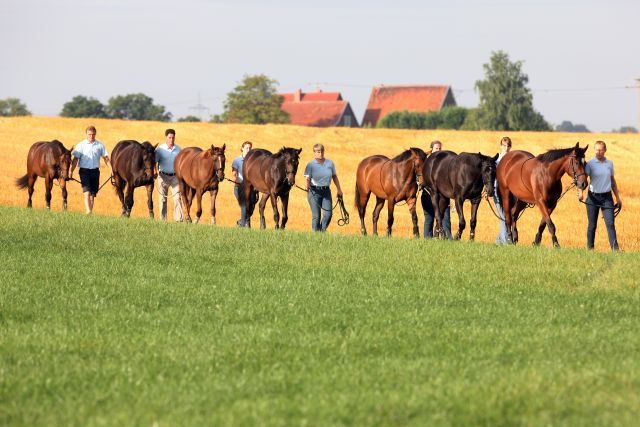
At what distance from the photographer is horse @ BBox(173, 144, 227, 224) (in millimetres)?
25250

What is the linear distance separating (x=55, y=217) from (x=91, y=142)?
10.0 feet

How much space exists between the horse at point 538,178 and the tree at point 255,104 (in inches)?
2616

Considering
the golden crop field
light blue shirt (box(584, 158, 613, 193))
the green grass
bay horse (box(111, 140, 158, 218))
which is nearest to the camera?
the green grass

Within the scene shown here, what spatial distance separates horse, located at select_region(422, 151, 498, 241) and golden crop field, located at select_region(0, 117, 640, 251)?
24.1ft

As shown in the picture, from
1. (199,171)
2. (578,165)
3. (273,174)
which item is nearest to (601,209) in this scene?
(578,165)

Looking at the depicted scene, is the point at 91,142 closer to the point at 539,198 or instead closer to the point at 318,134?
the point at 539,198

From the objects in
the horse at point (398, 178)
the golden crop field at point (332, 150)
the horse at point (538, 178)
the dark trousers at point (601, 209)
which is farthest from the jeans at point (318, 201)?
the golden crop field at point (332, 150)

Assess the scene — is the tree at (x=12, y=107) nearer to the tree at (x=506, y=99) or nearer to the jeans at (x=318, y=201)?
the tree at (x=506, y=99)

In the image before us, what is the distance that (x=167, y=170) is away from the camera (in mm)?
Answer: 26516

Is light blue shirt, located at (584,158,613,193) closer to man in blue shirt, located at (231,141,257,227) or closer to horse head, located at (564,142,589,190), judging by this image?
horse head, located at (564,142,589,190)

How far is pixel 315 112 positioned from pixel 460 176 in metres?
92.0

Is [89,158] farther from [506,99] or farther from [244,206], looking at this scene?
[506,99]

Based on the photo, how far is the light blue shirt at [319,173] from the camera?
918 inches

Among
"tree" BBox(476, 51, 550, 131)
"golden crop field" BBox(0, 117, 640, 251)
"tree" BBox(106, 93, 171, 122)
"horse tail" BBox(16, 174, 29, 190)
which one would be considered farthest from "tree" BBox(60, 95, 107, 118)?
"horse tail" BBox(16, 174, 29, 190)
